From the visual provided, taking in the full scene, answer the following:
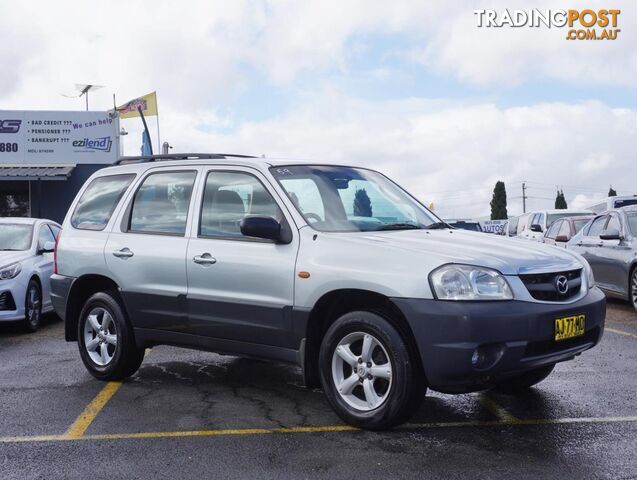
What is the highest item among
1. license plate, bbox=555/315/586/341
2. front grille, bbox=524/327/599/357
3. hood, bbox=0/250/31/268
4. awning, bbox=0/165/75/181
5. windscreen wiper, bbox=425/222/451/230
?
awning, bbox=0/165/75/181

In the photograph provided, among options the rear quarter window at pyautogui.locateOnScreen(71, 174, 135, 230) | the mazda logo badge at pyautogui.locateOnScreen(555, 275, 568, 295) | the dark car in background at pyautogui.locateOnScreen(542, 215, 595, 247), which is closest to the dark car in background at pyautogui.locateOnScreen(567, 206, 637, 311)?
the dark car in background at pyautogui.locateOnScreen(542, 215, 595, 247)

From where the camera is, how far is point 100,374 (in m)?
6.35

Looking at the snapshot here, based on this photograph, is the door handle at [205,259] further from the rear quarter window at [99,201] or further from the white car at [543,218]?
the white car at [543,218]

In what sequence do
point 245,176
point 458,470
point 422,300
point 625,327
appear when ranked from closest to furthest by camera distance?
1. point 458,470
2. point 422,300
3. point 245,176
4. point 625,327

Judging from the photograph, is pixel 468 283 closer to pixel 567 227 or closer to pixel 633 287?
pixel 633 287

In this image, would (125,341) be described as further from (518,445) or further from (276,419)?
(518,445)

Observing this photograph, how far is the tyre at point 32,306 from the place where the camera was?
9.61 m

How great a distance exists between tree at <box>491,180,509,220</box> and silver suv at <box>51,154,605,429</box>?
79.5 m

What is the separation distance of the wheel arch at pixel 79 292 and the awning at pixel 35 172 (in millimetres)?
16066

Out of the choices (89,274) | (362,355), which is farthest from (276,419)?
(89,274)

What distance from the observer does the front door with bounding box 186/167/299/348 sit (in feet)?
16.6

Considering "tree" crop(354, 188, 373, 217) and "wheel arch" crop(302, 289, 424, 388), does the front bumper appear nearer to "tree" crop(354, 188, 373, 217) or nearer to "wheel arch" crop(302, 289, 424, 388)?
"wheel arch" crop(302, 289, 424, 388)

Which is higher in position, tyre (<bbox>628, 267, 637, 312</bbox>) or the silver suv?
the silver suv

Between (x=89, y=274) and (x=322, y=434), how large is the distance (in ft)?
9.28
